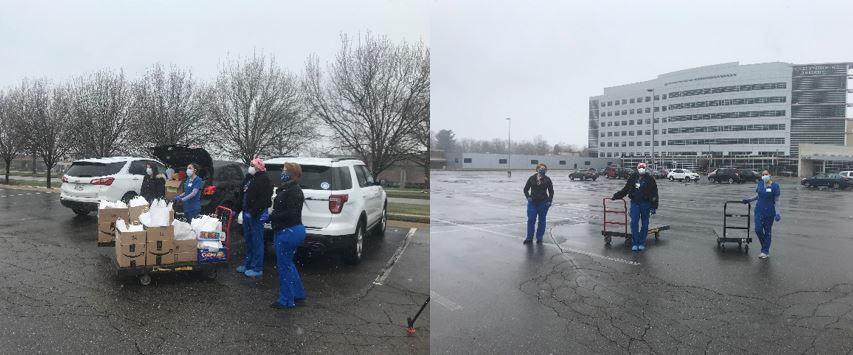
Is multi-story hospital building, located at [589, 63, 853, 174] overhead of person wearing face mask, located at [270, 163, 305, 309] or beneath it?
overhead

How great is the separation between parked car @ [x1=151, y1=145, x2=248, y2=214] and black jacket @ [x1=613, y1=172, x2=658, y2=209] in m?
5.62

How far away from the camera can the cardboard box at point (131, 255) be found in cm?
487

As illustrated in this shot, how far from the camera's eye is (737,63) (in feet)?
20.2

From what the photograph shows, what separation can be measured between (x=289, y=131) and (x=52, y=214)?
6.13 m

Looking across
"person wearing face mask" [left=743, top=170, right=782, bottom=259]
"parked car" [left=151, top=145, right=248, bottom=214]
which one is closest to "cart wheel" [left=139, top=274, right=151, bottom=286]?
"parked car" [left=151, top=145, right=248, bottom=214]

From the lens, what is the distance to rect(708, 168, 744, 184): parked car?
7.09m

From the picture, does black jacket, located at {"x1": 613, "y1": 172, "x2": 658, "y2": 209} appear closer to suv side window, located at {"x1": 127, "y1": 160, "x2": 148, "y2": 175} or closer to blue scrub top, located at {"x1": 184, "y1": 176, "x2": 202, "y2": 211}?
blue scrub top, located at {"x1": 184, "y1": 176, "x2": 202, "y2": 211}

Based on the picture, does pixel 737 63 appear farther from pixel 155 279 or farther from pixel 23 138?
pixel 23 138

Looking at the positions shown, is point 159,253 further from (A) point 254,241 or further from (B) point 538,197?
(B) point 538,197

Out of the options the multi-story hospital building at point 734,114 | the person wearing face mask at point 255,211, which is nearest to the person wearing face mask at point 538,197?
the multi-story hospital building at point 734,114

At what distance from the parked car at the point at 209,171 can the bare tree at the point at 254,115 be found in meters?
0.66

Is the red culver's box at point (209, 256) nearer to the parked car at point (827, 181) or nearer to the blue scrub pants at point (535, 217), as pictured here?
the blue scrub pants at point (535, 217)

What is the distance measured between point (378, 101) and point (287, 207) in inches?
66.6

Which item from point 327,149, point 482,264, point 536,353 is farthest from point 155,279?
point 536,353
